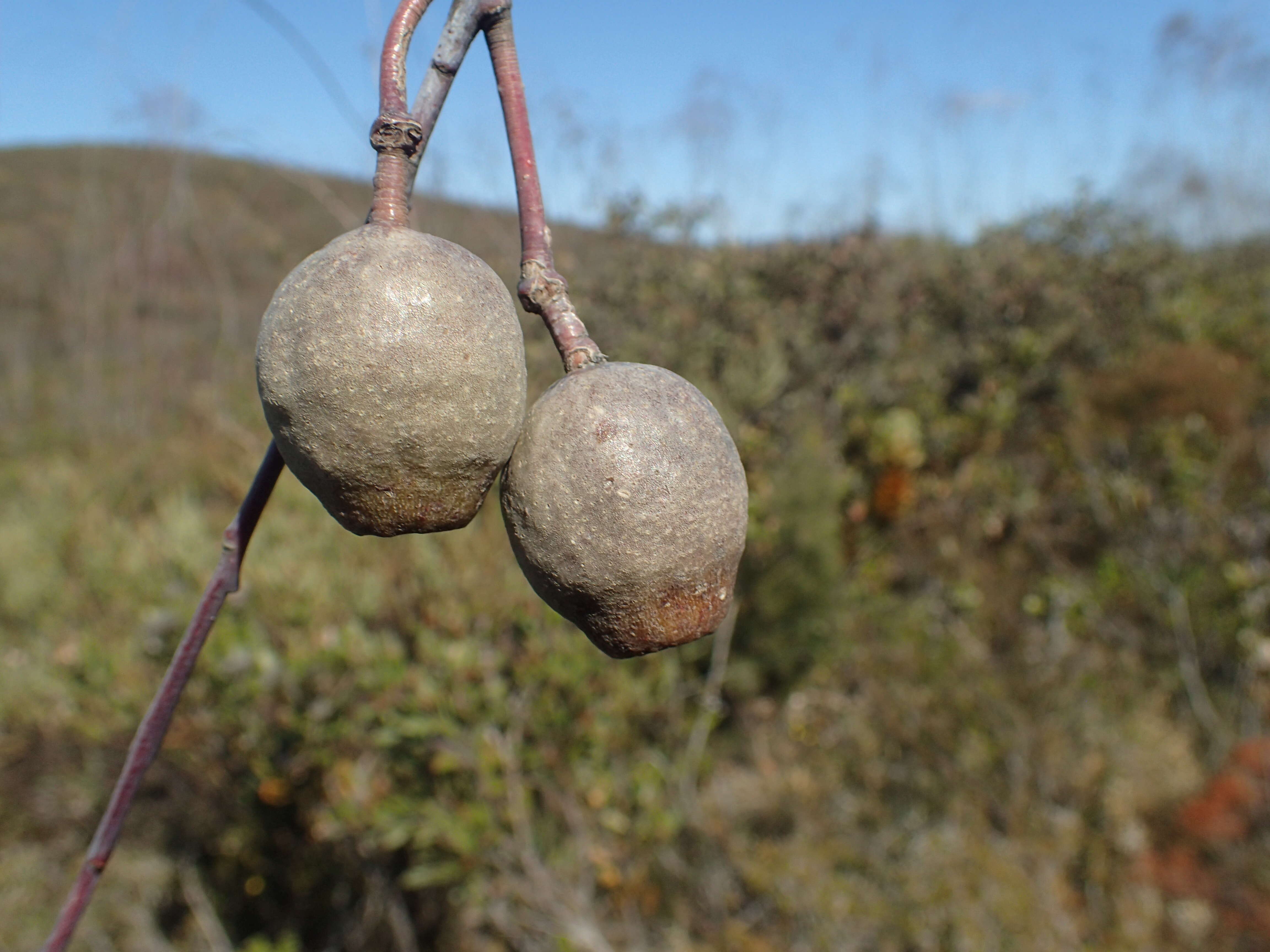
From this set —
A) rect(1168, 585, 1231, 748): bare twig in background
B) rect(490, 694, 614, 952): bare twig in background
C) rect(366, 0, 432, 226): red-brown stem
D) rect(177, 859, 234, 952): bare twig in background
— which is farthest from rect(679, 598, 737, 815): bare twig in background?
rect(366, 0, 432, 226): red-brown stem

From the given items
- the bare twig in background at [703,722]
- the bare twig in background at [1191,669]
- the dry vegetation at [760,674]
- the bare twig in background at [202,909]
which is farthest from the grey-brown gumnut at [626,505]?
the bare twig in background at [1191,669]

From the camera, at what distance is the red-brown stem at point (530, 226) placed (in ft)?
2.18

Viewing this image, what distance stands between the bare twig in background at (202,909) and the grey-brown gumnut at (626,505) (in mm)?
3224

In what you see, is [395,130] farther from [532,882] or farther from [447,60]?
[532,882]

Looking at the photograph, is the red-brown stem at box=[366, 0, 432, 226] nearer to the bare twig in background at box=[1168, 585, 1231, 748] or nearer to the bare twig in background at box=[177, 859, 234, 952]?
the bare twig in background at box=[177, 859, 234, 952]

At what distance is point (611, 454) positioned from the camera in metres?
0.66

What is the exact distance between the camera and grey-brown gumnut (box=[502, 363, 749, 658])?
66 cm

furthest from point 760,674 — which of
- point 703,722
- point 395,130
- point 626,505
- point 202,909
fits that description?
point 395,130

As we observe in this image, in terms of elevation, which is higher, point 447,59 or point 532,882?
point 447,59

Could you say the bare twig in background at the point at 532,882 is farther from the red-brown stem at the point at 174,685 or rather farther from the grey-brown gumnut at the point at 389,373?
the grey-brown gumnut at the point at 389,373

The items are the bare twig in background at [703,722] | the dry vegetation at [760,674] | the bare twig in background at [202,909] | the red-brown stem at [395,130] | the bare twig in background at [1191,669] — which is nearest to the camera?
the red-brown stem at [395,130]

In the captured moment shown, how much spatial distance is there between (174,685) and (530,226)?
1.50 ft

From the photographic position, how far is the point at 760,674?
4.20 meters

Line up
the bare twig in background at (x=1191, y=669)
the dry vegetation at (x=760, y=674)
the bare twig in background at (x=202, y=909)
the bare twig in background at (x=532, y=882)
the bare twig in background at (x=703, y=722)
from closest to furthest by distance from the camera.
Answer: the bare twig in background at (x=532, y=882)
the dry vegetation at (x=760, y=674)
the bare twig in background at (x=202, y=909)
the bare twig in background at (x=703, y=722)
the bare twig in background at (x=1191, y=669)
